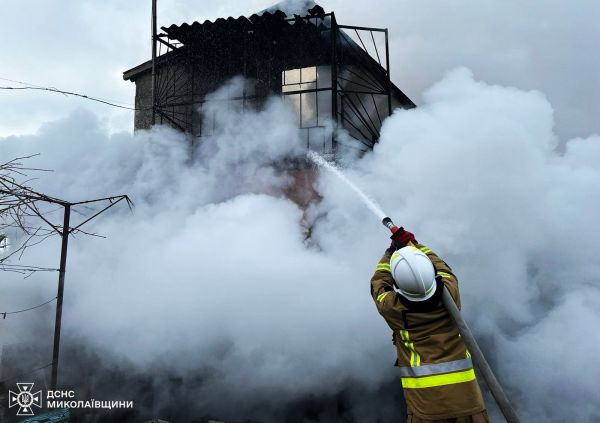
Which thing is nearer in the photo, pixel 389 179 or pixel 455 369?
pixel 455 369

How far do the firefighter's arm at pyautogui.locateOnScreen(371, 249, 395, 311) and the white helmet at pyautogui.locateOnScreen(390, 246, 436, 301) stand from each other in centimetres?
18

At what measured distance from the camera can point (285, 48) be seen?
10.6 meters

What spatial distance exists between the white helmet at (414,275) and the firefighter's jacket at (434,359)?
59 mm

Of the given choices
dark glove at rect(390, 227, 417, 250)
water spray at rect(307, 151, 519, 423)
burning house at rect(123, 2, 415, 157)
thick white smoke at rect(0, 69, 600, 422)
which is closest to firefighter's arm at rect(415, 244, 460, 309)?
water spray at rect(307, 151, 519, 423)

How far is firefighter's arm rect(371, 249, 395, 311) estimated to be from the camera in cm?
265

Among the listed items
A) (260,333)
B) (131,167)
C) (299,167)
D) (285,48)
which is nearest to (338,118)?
(299,167)

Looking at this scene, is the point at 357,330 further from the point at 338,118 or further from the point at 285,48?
the point at 285,48

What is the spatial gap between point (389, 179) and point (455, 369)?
415 centimetres

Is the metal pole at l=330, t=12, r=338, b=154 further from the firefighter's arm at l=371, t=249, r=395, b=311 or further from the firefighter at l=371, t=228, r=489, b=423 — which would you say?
the firefighter at l=371, t=228, r=489, b=423

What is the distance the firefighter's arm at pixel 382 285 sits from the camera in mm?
2647

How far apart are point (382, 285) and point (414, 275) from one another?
41 centimetres

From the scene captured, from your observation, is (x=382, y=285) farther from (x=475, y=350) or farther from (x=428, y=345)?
(x=475, y=350)


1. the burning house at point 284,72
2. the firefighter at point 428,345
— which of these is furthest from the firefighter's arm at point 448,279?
the burning house at point 284,72

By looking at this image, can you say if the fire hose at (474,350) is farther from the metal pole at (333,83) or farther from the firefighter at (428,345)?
the metal pole at (333,83)
